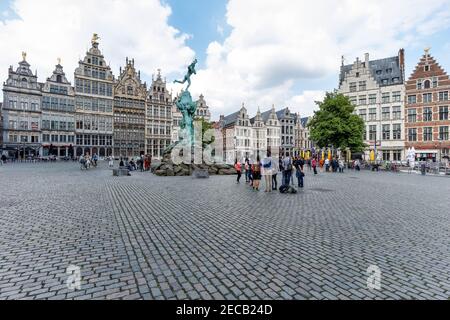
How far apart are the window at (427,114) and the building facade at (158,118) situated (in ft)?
184

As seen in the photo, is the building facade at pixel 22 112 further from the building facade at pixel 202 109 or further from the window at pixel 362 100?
the window at pixel 362 100

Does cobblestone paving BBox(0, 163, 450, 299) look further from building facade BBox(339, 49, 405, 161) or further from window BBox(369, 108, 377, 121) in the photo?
window BBox(369, 108, 377, 121)

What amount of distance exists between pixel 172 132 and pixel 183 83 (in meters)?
45.5

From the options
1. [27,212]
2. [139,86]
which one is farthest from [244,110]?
[27,212]

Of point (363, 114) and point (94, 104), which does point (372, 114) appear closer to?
point (363, 114)

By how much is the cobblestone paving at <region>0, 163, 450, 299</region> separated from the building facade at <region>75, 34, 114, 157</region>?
179 feet

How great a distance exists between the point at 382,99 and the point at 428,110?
811cm

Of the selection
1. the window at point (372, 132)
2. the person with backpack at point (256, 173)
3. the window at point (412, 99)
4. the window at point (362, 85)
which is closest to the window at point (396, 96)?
the window at point (412, 99)

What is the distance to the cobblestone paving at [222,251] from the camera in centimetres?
340

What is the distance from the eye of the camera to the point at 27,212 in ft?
25.1

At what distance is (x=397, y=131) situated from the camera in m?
50.2

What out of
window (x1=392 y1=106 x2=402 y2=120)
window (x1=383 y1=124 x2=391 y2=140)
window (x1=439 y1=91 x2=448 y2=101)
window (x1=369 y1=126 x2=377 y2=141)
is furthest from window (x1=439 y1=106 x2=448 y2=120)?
window (x1=369 y1=126 x2=377 y2=141)

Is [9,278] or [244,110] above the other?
[244,110]
